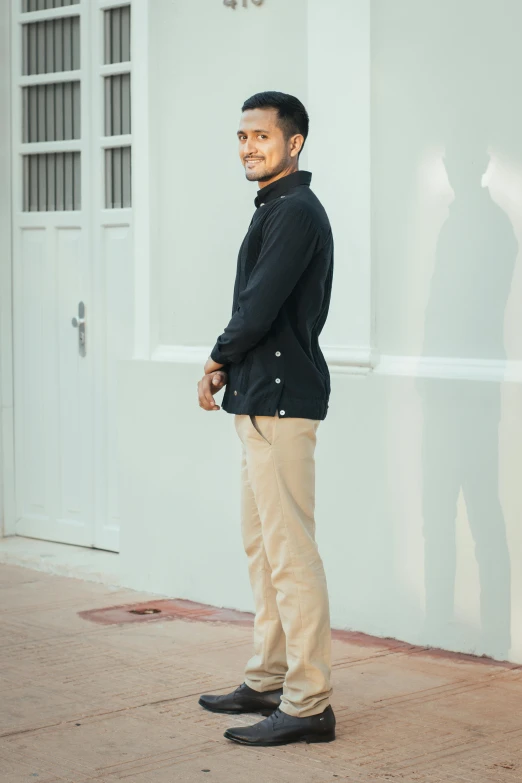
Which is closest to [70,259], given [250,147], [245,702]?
[250,147]

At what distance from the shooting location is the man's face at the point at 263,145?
13.9 feet

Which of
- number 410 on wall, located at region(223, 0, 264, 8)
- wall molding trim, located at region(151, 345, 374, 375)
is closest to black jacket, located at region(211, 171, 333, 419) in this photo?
wall molding trim, located at region(151, 345, 374, 375)

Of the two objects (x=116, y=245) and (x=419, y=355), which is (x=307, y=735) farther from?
(x=116, y=245)

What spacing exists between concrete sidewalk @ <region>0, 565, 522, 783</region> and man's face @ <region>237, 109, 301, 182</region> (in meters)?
1.90

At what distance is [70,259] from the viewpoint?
25.2ft

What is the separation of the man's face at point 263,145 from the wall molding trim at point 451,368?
4.64 ft

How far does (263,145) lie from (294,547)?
1341 millimetres

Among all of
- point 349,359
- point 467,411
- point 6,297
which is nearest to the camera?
point 467,411

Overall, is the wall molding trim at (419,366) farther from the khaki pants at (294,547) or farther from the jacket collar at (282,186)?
the jacket collar at (282,186)

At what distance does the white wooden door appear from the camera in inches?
290

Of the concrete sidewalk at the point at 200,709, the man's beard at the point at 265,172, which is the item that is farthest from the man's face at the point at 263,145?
the concrete sidewalk at the point at 200,709

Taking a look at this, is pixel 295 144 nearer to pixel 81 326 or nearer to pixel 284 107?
pixel 284 107

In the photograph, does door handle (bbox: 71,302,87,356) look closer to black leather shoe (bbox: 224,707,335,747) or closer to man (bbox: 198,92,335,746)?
→ man (bbox: 198,92,335,746)

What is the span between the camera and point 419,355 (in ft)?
Answer: 18.0
